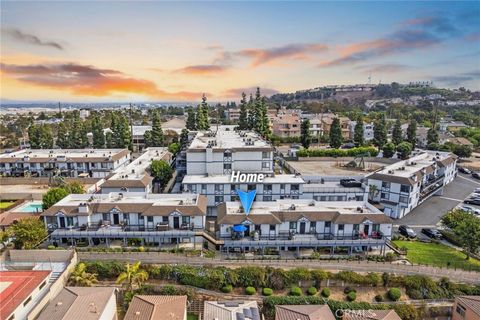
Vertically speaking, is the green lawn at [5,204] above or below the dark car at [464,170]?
below

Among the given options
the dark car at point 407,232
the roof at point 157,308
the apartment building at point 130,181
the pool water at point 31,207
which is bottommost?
the roof at point 157,308

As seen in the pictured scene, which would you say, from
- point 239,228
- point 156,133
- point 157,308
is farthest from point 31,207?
point 156,133

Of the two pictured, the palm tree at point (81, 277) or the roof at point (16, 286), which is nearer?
the roof at point (16, 286)

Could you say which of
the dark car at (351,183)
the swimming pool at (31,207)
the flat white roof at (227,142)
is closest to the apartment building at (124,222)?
the swimming pool at (31,207)

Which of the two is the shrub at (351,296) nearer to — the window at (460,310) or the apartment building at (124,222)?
the window at (460,310)

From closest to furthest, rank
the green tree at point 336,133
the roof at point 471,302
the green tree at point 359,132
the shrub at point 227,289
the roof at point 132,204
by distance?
the roof at point 471,302 → the shrub at point 227,289 → the roof at point 132,204 → the green tree at point 336,133 → the green tree at point 359,132

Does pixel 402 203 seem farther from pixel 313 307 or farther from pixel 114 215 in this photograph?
pixel 114 215

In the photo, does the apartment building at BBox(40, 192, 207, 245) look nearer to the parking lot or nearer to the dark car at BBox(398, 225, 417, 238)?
the dark car at BBox(398, 225, 417, 238)

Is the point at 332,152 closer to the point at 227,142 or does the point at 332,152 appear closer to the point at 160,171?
the point at 227,142
